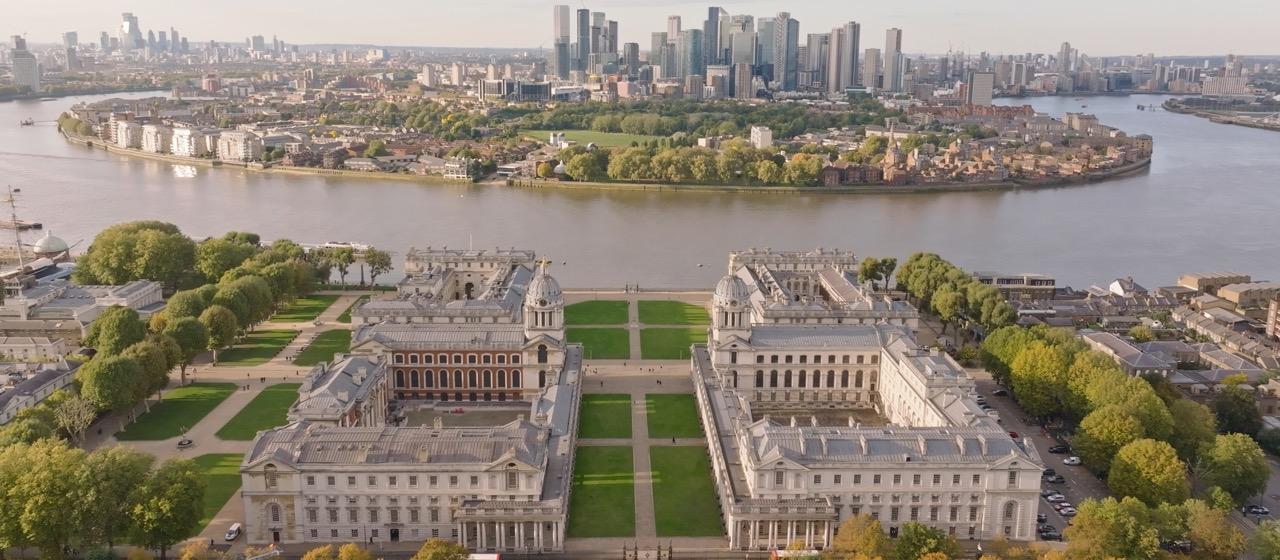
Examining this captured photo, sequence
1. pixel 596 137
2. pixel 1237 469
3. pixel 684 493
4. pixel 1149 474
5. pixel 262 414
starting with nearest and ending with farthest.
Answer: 1. pixel 1149 474
2. pixel 1237 469
3. pixel 684 493
4. pixel 262 414
5. pixel 596 137

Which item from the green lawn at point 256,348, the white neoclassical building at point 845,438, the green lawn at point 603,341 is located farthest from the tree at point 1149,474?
the green lawn at point 256,348

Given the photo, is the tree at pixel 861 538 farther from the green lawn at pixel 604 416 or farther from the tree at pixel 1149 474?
the green lawn at pixel 604 416

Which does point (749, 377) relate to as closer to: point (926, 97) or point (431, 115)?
point (431, 115)

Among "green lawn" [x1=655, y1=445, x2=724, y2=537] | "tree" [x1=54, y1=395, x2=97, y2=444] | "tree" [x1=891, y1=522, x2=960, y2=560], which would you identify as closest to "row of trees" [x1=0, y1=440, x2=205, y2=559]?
"tree" [x1=54, y1=395, x2=97, y2=444]

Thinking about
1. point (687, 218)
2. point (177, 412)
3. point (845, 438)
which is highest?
point (687, 218)

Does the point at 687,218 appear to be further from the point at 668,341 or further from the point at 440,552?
the point at 440,552

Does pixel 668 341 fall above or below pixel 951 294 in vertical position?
below

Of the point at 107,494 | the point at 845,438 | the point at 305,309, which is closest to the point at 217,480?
the point at 107,494
